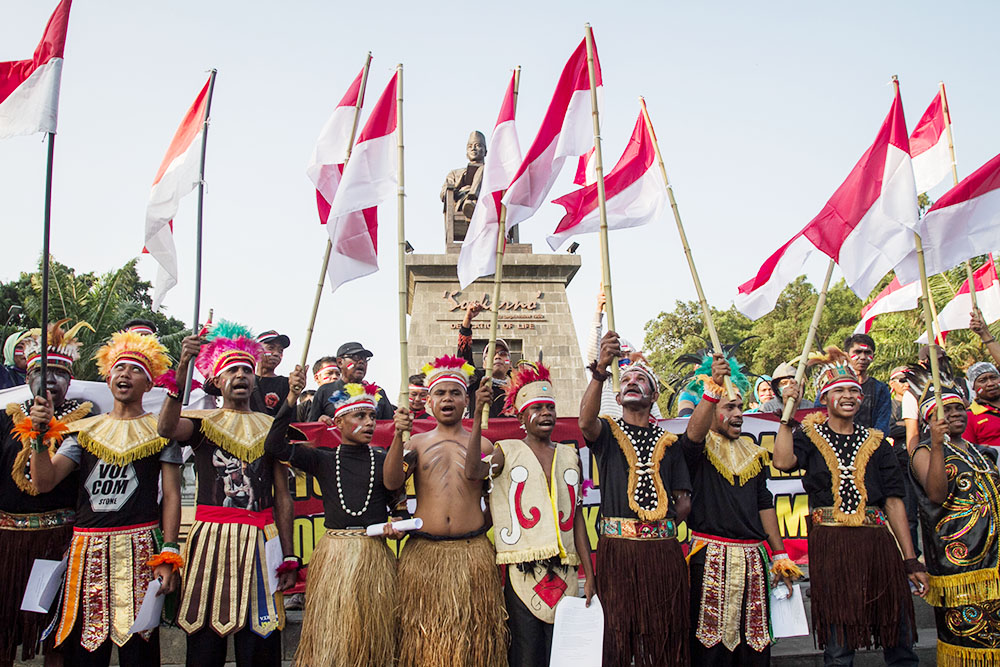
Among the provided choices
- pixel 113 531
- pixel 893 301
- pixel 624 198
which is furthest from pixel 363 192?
pixel 893 301

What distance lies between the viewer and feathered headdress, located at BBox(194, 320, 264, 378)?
5098 millimetres

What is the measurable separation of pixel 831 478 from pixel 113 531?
4.14m

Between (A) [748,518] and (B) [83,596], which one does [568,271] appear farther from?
(B) [83,596]

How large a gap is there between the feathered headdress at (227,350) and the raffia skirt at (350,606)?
1.17 metres

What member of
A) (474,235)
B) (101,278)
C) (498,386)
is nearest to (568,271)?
(498,386)

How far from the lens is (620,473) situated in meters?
5.00

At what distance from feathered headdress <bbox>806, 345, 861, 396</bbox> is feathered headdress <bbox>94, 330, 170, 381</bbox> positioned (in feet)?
13.0

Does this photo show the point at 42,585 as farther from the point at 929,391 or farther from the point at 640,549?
the point at 929,391

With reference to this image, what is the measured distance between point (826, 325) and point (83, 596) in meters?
37.1

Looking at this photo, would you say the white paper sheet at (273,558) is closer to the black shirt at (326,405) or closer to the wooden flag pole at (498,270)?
the wooden flag pole at (498,270)

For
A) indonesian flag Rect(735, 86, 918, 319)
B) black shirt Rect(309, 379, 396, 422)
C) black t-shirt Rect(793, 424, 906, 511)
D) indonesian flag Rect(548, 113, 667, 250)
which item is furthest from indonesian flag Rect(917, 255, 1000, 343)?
black shirt Rect(309, 379, 396, 422)

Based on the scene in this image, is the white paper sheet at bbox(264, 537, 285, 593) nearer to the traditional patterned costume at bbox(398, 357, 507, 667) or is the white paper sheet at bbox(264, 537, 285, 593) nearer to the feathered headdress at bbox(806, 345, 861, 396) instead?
the traditional patterned costume at bbox(398, 357, 507, 667)

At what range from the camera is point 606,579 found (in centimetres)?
489

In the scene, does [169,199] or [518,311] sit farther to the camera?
[518,311]
